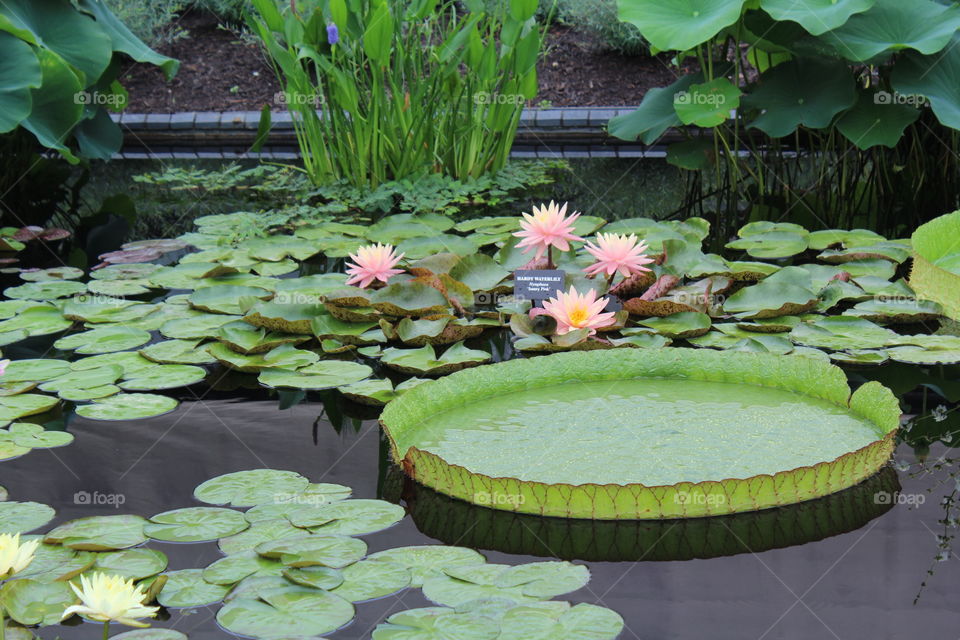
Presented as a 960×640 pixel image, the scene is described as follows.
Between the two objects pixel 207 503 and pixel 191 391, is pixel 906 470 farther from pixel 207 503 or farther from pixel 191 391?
pixel 191 391

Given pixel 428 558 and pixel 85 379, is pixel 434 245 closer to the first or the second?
pixel 85 379

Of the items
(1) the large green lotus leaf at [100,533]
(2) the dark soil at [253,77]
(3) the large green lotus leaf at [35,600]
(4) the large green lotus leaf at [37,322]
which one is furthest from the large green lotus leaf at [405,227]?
→ (2) the dark soil at [253,77]

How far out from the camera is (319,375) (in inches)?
122

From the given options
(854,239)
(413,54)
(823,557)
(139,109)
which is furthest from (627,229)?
(139,109)

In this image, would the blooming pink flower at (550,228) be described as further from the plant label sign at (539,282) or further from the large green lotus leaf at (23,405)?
the large green lotus leaf at (23,405)

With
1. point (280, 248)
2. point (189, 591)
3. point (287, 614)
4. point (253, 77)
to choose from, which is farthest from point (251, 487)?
point (253, 77)

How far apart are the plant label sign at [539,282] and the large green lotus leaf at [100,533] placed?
1.56m

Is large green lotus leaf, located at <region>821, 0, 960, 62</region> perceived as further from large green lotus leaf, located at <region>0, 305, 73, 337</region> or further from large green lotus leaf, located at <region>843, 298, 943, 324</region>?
large green lotus leaf, located at <region>0, 305, 73, 337</region>

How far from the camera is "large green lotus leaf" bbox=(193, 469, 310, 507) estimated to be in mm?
2312

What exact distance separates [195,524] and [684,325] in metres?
1.78

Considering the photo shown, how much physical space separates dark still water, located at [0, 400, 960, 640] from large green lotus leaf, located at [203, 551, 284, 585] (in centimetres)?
7

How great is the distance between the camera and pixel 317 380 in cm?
306

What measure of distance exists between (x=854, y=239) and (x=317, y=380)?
97.6 inches

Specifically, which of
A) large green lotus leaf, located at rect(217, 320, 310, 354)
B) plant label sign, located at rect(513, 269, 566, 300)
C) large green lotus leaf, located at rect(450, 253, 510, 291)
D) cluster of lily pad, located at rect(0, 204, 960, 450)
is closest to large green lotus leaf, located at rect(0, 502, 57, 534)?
cluster of lily pad, located at rect(0, 204, 960, 450)
